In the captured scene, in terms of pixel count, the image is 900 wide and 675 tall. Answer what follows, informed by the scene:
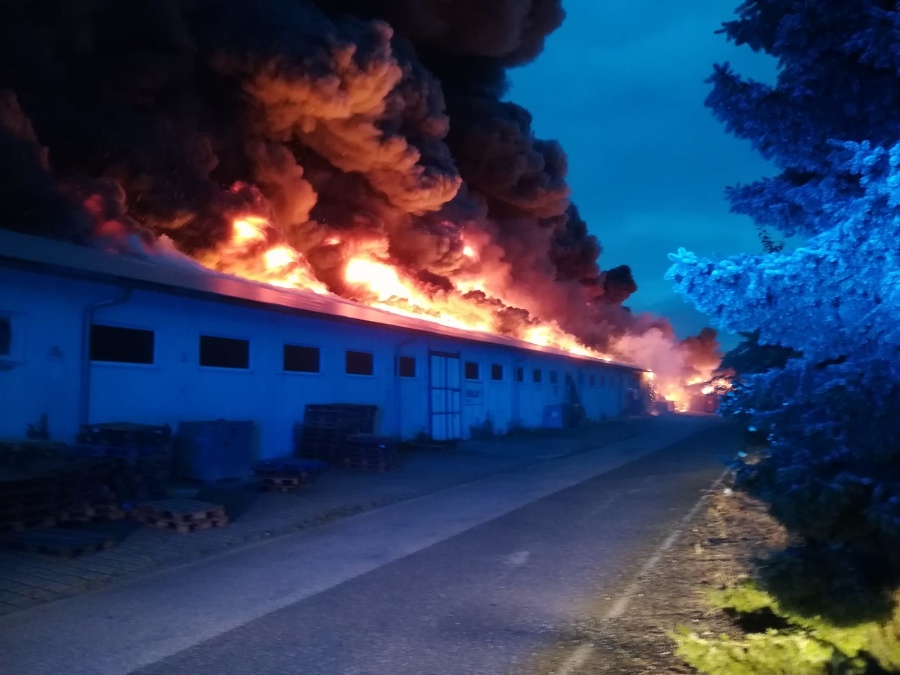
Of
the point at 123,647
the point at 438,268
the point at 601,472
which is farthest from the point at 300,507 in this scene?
the point at 438,268

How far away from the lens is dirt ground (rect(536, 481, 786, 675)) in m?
4.82

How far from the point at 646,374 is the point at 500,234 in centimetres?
1426

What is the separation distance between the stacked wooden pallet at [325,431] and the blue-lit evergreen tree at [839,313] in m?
10.9

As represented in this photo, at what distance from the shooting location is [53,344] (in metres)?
10.4

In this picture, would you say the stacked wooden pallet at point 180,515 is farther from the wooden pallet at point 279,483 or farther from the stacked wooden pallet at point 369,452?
the stacked wooden pallet at point 369,452

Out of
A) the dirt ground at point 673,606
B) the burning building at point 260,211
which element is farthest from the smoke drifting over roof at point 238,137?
the dirt ground at point 673,606

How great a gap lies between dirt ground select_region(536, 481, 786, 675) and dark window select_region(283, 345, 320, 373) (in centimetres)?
808

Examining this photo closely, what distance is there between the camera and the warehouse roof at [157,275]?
360 inches

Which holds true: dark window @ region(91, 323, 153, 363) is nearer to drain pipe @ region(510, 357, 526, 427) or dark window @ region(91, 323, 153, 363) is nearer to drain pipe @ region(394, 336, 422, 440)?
drain pipe @ region(394, 336, 422, 440)

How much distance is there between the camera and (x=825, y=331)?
3.97 meters

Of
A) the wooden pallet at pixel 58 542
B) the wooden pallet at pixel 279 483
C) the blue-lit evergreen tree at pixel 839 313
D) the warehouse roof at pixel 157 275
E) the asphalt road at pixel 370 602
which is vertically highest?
the warehouse roof at pixel 157 275

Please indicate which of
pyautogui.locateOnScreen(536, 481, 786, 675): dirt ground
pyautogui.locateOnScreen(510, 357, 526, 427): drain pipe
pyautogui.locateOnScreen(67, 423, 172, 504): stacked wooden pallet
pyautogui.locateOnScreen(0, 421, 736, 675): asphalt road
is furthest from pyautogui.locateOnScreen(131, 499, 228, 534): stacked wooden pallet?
pyautogui.locateOnScreen(510, 357, 526, 427): drain pipe

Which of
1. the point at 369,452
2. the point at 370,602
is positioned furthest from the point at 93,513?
the point at 369,452

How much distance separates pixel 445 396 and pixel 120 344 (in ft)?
34.2
